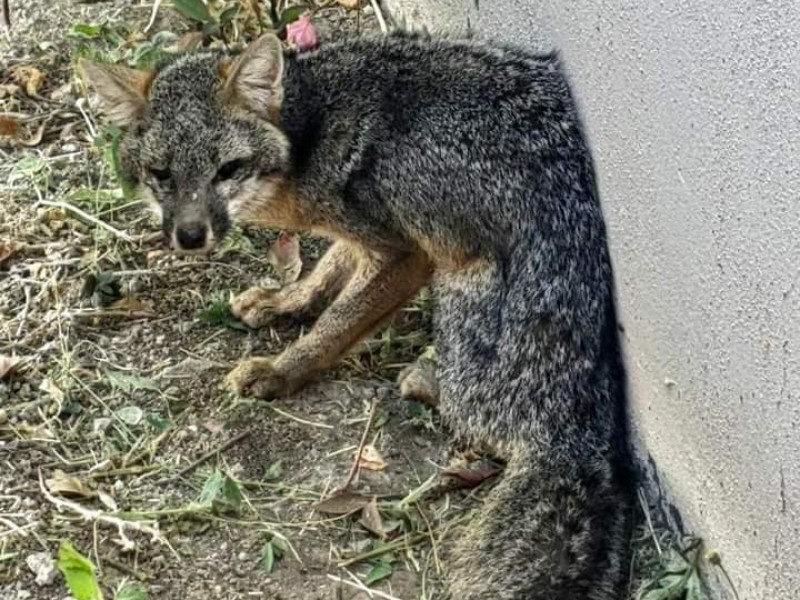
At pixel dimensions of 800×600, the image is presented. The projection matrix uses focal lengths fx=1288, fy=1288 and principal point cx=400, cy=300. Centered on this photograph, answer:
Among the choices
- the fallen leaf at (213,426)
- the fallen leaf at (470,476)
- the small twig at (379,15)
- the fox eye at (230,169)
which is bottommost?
the fallen leaf at (213,426)

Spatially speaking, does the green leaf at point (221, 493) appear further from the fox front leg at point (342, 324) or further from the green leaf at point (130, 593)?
the fox front leg at point (342, 324)

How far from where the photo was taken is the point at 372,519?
4199 mm

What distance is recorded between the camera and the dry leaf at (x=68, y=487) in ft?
14.2

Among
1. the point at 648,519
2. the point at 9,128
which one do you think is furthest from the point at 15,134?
the point at 648,519

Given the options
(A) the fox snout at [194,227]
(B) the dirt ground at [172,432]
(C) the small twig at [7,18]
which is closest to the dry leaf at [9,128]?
(B) the dirt ground at [172,432]

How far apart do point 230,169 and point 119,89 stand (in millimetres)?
517

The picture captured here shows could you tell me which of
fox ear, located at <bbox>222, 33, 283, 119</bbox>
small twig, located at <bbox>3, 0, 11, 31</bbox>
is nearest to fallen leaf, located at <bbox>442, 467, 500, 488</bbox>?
fox ear, located at <bbox>222, 33, 283, 119</bbox>

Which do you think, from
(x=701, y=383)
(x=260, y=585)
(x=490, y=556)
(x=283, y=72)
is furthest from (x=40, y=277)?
(x=701, y=383)

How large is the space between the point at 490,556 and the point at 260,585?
2.38 feet

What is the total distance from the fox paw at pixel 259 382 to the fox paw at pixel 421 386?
44 centimetres

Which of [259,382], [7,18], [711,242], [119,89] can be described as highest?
[711,242]

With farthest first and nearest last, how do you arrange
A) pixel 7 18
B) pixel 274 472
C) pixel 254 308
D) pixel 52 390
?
pixel 7 18 < pixel 254 308 < pixel 52 390 < pixel 274 472

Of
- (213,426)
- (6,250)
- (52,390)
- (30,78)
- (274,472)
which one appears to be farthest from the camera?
(30,78)

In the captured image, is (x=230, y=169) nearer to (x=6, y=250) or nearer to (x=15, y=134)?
(x=6, y=250)
